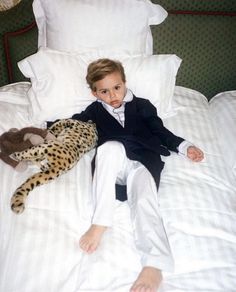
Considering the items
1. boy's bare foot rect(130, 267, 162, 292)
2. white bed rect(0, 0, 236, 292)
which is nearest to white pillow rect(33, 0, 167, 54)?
white bed rect(0, 0, 236, 292)

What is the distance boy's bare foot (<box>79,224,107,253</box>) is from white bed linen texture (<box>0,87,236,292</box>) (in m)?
0.02

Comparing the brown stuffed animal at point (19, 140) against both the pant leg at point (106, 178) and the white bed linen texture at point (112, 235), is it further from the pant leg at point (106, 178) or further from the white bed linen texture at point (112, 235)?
the pant leg at point (106, 178)

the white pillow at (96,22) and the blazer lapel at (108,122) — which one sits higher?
the white pillow at (96,22)

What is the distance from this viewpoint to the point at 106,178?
1.26m

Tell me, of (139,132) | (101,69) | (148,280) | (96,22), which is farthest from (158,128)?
(148,280)

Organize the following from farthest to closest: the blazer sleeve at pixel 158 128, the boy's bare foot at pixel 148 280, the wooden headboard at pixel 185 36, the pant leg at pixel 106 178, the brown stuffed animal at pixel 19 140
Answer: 1. the wooden headboard at pixel 185 36
2. the blazer sleeve at pixel 158 128
3. the brown stuffed animal at pixel 19 140
4. the pant leg at pixel 106 178
5. the boy's bare foot at pixel 148 280

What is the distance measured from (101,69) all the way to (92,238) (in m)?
0.75

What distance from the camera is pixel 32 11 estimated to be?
5.57 ft

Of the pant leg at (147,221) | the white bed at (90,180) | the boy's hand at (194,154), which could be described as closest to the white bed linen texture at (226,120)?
the white bed at (90,180)

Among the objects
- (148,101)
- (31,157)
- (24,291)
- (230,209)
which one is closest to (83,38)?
(148,101)

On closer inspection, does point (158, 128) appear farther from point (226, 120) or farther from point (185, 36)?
point (185, 36)

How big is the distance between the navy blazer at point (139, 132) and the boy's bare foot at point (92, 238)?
1.03 ft

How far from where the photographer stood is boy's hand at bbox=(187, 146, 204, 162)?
145 centimetres

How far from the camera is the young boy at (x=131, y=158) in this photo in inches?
43.8
